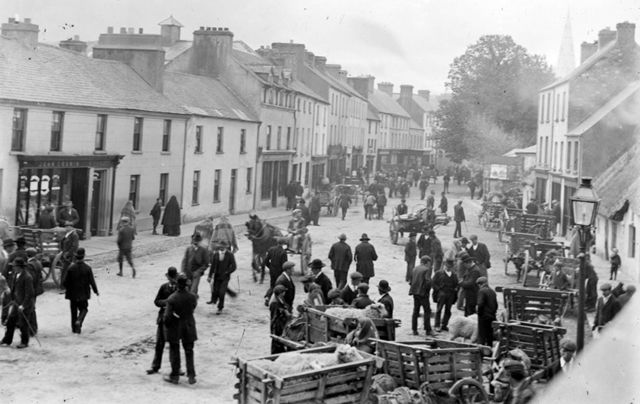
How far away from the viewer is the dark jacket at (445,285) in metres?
14.5

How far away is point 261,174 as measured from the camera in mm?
41375

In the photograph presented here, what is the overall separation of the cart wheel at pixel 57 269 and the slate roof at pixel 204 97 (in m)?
15.7

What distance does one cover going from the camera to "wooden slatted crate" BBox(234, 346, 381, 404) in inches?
305

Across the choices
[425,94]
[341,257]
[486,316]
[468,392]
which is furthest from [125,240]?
[425,94]

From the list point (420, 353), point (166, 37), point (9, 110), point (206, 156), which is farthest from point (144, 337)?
point (166, 37)

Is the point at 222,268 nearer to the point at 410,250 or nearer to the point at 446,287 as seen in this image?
the point at 446,287

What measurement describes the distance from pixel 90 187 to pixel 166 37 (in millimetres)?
28745

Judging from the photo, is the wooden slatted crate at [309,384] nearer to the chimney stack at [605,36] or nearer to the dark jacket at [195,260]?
the dark jacket at [195,260]

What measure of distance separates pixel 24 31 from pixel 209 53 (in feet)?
51.7

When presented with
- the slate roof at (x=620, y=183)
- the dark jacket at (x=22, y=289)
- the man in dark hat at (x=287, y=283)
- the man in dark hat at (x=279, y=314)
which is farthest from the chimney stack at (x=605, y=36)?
the dark jacket at (x=22, y=289)

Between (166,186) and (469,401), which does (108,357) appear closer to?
(469,401)

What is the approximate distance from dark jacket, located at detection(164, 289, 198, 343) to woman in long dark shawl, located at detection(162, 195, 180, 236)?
681 inches

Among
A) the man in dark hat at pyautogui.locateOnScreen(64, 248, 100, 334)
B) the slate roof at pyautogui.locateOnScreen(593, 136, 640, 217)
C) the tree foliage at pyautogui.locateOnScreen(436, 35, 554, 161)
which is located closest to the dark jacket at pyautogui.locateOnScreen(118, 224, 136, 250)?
the man in dark hat at pyautogui.locateOnScreen(64, 248, 100, 334)

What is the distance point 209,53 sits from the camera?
40875 mm
